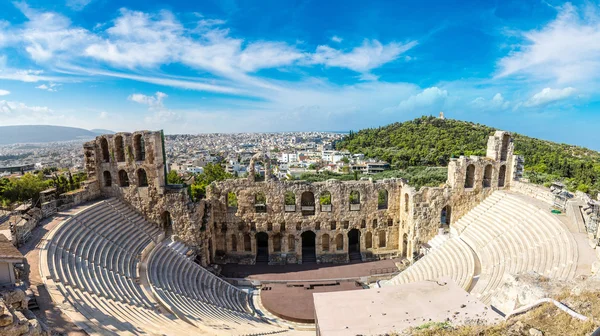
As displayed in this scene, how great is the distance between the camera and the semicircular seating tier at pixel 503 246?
1612cm

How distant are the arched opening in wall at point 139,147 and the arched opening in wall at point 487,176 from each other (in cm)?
2724

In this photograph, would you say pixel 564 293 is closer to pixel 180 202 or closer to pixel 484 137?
pixel 180 202

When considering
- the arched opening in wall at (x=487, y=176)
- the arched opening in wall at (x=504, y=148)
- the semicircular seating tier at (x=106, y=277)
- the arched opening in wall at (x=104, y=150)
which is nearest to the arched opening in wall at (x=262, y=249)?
the semicircular seating tier at (x=106, y=277)

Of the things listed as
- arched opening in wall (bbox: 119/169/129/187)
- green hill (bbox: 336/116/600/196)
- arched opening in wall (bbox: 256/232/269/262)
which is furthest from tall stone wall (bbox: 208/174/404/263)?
green hill (bbox: 336/116/600/196)

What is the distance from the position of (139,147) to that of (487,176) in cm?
2806

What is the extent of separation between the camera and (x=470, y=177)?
2691 cm

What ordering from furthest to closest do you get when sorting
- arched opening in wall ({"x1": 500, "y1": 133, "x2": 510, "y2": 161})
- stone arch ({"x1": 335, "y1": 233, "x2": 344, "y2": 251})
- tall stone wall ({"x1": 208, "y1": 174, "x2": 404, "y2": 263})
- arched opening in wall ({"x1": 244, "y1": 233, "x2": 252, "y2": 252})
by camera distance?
stone arch ({"x1": 335, "y1": 233, "x2": 344, "y2": 251}), arched opening in wall ({"x1": 244, "y1": 233, "x2": 252, "y2": 252}), tall stone wall ({"x1": 208, "y1": 174, "x2": 404, "y2": 263}), arched opening in wall ({"x1": 500, "y1": 133, "x2": 510, "y2": 161})

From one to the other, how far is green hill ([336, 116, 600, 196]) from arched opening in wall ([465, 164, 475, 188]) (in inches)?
850

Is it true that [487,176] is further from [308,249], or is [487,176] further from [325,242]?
[308,249]

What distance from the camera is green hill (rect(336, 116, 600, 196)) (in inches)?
1928

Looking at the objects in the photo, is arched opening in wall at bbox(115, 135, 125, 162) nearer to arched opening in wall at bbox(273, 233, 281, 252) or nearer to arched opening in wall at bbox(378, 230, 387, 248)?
arched opening in wall at bbox(273, 233, 281, 252)

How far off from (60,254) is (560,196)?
94.8ft

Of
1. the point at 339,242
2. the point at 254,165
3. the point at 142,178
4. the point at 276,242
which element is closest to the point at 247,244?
the point at 276,242

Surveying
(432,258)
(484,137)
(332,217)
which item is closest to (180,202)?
(332,217)
